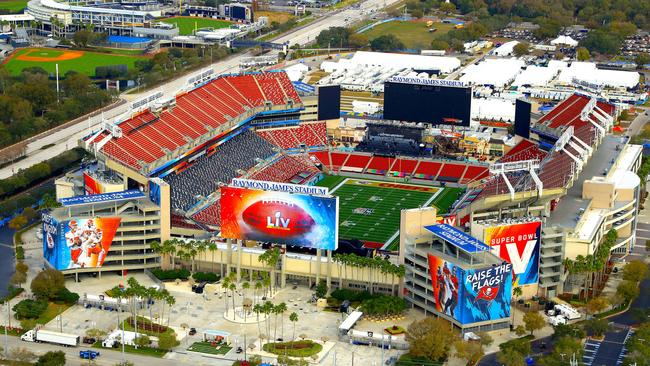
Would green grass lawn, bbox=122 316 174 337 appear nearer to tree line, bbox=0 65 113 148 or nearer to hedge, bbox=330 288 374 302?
hedge, bbox=330 288 374 302

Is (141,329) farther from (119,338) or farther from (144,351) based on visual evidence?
(144,351)

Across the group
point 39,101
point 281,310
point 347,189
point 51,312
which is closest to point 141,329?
point 51,312

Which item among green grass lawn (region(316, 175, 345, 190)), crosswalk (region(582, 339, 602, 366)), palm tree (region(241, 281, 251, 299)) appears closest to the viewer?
crosswalk (region(582, 339, 602, 366))

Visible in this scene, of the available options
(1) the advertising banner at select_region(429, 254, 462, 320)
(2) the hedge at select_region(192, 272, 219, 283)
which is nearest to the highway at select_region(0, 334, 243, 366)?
(2) the hedge at select_region(192, 272, 219, 283)

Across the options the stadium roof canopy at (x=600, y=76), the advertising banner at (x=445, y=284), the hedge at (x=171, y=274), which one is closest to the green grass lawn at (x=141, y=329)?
the hedge at (x=171, y=274)

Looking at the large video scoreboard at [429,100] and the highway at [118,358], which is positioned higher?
the large video scoreboard at [429,100]

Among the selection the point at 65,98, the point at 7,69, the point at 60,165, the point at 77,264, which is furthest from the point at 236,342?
the point at 7,69

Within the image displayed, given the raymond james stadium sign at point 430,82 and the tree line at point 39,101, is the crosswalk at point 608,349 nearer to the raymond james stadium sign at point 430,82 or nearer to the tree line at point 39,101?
the raymond james stadium sign at point 430,82
